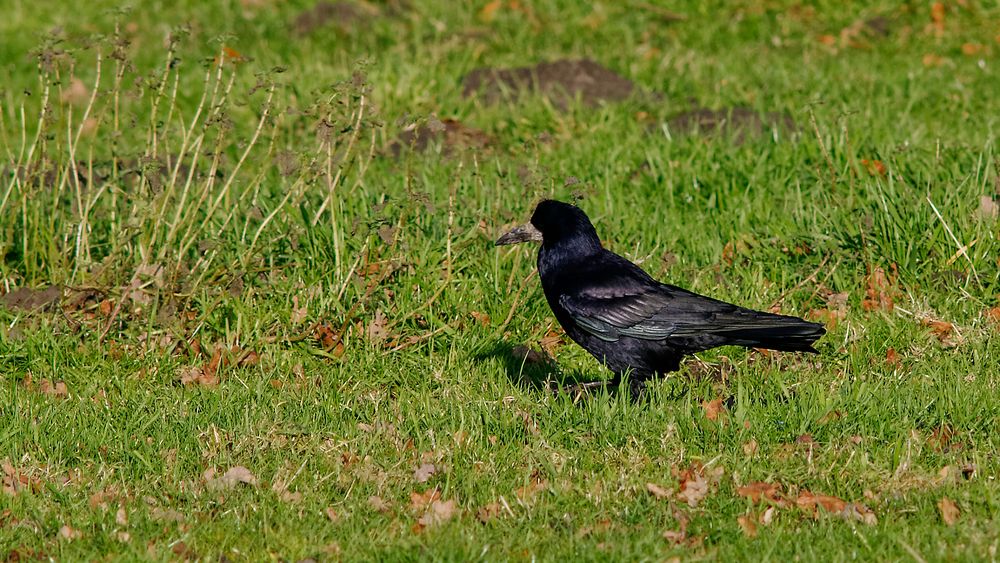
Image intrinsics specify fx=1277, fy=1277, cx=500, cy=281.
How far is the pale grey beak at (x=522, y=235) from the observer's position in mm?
6422

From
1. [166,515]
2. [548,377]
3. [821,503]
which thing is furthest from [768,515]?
[166,515]

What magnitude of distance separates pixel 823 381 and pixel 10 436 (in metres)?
3.80

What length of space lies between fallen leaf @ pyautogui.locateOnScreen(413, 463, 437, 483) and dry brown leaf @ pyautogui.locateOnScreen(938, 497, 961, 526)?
201 centimetres

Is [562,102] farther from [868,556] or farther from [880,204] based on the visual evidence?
[868,556]

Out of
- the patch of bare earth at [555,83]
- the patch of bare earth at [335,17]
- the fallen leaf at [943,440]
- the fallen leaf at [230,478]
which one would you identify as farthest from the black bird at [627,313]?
the patch of bare earth at [335,17]

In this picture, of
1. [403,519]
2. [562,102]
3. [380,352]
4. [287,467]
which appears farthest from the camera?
[562,102]

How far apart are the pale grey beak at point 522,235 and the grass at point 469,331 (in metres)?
0.49

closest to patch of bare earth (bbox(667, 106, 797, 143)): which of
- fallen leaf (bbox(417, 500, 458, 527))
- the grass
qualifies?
the grass

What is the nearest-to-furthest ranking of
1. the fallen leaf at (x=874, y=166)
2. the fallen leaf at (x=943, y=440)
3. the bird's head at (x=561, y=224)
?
the fallen leaf at (x=943, y=440), the bird's head at (x=561, y=224), the fallen leaf at (x=874, y=166)

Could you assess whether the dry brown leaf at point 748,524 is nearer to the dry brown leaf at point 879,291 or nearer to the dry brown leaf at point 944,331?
the dry brown leaf at point 944,331

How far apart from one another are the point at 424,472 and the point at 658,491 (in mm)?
983

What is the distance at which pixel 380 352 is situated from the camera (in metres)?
6.80

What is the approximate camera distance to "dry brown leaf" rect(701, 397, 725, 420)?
5670 mm

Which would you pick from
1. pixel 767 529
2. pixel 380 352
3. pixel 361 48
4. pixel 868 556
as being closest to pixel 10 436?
pixel 380 352
